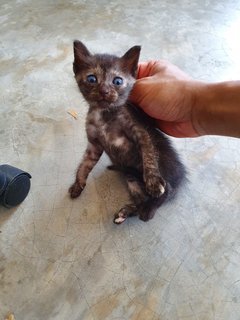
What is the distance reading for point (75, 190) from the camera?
1680 mm

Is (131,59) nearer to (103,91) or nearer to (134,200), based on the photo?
(103,91)

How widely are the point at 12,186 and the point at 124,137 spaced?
563 mm

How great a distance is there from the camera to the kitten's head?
1.42 m

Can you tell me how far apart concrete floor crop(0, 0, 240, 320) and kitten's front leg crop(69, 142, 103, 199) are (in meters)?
0.05

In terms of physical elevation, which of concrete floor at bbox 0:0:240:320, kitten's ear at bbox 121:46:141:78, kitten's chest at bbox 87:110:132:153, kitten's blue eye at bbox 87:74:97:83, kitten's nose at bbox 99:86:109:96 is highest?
kitten's ear at bbox 121:46:141:78

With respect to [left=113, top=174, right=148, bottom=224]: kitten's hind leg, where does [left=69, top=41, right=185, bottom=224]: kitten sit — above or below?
above

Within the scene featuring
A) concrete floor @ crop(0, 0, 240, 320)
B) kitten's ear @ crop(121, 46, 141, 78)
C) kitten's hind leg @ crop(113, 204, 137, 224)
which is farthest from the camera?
kitten's hind leg @ crop(113, 204, 137, 224)

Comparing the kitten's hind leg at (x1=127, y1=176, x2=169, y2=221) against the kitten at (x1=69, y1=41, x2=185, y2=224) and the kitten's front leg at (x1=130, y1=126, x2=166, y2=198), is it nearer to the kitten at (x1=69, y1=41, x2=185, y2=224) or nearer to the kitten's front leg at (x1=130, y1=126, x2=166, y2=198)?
the kitten at (x1=69, y1=41, x2=185, y2=224)

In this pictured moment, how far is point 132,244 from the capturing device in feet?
5.02

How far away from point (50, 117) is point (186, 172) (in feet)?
2.86

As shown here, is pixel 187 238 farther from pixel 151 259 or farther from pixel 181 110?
pixel 181 110

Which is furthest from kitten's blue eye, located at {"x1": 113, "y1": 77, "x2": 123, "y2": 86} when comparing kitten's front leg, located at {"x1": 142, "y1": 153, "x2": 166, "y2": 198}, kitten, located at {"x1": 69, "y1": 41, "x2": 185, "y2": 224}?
kitten's front leg, located at {"x1": 142, "y1": 153, "x2": 166, "y2": 198}

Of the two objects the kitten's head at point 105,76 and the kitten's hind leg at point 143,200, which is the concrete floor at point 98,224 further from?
the kitten's head at point 105,76

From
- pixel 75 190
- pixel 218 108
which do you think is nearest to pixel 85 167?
pixel 75 190
